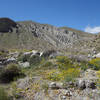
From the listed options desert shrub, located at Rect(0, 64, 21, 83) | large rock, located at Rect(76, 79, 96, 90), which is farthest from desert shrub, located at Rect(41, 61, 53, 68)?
large rock, located at Rect(76, 79, 96, 90)

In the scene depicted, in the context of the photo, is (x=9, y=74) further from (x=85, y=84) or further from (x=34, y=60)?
(x=85, y=84)

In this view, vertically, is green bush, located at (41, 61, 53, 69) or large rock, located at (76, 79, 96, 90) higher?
green bush, located at (41, 61, 53, 69)

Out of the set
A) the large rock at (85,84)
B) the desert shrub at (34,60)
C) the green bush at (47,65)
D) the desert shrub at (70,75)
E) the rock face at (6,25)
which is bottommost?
the large rock at (85,84)

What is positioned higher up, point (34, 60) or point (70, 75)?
point (34, 60)

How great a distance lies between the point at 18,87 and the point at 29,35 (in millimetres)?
43938

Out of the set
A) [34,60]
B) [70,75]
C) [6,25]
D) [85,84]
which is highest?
[6,25]

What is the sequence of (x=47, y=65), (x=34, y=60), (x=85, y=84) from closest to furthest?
(x=85, y=84)
(x=47, y=65)
(x=34, y=60)

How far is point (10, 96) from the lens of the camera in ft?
11.4

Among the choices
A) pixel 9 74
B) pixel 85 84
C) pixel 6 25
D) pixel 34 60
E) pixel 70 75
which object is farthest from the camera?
pixel 6 25

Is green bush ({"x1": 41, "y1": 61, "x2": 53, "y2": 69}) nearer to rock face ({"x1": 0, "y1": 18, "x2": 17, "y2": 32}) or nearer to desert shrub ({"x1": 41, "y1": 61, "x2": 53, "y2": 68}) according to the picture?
desert shrub ({"x1": 41, "y1": 61, "x2": 53, "y2": 68})

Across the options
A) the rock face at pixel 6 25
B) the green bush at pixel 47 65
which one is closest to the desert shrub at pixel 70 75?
the green bush at pixel 47 65

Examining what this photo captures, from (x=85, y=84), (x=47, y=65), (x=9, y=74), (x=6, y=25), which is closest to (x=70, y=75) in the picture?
(x=85, y=84)

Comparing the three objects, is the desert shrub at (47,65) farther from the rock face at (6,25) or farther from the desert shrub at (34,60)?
the rock face at (6,25)

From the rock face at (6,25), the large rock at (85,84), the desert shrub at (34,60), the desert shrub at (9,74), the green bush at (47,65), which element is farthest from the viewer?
the rock face at (6,25)
